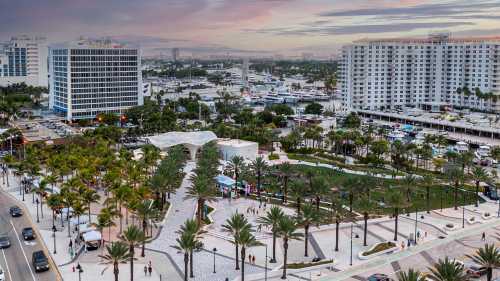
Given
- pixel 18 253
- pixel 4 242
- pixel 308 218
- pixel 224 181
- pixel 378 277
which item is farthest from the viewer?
pixel 224 181

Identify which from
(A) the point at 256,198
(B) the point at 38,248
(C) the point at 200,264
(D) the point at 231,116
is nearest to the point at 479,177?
(A) the point at 256,198

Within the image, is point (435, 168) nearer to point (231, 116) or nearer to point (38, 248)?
point (38, 248)

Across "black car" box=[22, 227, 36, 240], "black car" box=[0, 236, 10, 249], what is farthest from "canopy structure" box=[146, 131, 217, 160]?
A: "black car" box=[0, 236, 10, 249]

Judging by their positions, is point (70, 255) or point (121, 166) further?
point (121, 166)

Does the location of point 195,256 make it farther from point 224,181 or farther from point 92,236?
point 224,181

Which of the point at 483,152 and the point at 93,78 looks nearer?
the point at 483,152

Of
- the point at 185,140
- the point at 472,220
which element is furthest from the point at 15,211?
the point at 472,220
